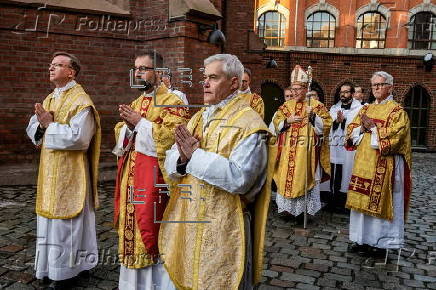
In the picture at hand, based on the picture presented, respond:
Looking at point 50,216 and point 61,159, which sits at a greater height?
point 61,159

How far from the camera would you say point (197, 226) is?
2.67 meters

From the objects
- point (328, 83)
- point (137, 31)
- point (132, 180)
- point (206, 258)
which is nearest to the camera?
point (206, 258)

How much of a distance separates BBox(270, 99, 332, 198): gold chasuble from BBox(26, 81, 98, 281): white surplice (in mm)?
3533

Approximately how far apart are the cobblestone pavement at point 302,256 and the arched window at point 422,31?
18.2 m

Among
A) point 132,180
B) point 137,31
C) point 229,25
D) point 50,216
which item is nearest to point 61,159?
point 50,216

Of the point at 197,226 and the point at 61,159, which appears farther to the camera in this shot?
the point at 61,159

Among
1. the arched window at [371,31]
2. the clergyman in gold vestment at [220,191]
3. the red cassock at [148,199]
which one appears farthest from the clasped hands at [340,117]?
the arched window at [371,31]

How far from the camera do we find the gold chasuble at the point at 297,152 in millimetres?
6672

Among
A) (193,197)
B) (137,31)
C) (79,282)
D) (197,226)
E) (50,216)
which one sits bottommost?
(79,282)

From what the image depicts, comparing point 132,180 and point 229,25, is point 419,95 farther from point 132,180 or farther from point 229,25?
point 132,180

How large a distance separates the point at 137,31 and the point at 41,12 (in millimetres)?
1880

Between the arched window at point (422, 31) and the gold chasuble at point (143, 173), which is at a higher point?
the arched window at point (422, 31)

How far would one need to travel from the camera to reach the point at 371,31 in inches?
900

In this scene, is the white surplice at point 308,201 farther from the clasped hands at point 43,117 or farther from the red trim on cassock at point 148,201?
the clasped hands at point 43,117
